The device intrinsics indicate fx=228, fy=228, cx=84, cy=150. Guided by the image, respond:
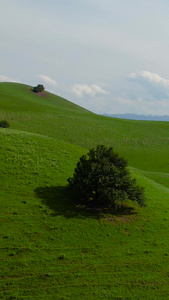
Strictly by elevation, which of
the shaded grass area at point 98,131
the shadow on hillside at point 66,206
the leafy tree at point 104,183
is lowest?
the shadow on hillside at point 66,206

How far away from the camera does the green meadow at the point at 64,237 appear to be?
1789 cm

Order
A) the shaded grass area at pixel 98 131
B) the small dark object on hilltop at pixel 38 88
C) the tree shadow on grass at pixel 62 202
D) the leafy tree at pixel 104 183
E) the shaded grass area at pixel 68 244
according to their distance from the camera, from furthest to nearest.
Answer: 1. the small dark object on hilltop at pixel 38 88
2. the shaded grass area at pixel 98 131
3. the leafy tree at pixel 104 183
4. the tree shadow on grass at pixel 62 202
5. the shaded grass area at pixel 68 244

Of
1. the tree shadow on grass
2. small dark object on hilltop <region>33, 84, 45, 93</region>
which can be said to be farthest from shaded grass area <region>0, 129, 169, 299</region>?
small dark object on hilltop <region>33, 84, 45, 93</region>

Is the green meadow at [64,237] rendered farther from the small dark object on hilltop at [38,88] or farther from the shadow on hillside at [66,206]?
the small dark object on hilltop at [38,88]

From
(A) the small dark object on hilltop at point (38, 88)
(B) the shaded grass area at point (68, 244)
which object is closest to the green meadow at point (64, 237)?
(B) the shaded grass area at point (68, 244)

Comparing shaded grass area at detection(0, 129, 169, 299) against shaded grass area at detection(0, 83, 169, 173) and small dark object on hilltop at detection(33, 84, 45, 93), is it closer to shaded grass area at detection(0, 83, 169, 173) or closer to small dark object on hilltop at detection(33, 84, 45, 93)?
shaded grass area at detection(0, 83, 169, 173)

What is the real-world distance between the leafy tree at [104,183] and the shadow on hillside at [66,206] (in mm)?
1173

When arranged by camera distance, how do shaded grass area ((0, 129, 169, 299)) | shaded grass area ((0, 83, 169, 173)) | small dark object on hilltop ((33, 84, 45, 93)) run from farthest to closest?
small dark object on hilltop ((33, 84, 45, 93)) → shaded grass area ((0, 83, 169, 173)) → shaded grass area ((0, 129, 169, 299))

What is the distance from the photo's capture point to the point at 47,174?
106 ft

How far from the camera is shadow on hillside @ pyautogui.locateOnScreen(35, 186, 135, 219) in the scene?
85.0 feet

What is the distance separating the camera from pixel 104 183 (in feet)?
87.4

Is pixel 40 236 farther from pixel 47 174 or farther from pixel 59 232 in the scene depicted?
pixel 47 174

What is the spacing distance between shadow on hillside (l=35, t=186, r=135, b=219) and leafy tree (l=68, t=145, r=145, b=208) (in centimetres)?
117

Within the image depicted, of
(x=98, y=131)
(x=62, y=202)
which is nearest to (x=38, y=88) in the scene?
(x=98, y=131)
